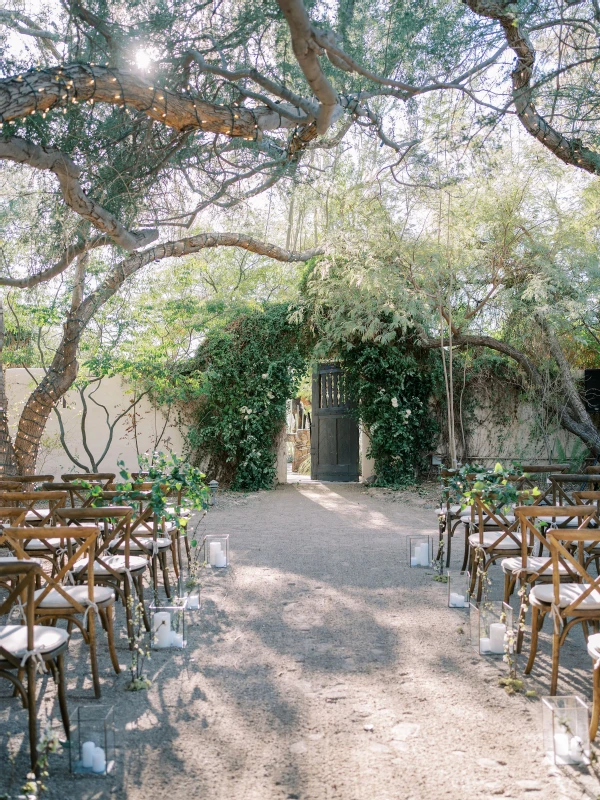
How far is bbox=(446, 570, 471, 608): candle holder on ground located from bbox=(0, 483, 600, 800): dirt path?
0.37ft

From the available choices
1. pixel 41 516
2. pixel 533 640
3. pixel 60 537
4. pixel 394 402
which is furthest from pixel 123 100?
pixel 394 402

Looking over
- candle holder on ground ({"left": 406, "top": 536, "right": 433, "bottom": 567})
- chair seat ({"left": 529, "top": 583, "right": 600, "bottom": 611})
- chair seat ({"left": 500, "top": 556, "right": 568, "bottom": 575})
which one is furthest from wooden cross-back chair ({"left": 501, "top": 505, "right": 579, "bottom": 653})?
candle holder on ground ({"left": 406, "top": 536, "right": 433, "bottom": 567})

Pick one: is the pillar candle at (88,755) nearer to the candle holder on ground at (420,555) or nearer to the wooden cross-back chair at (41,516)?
the wooden cross-back chair at (41,516)

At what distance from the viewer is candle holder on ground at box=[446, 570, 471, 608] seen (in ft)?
14.9

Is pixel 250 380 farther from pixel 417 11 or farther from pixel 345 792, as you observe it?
pixel 345 792

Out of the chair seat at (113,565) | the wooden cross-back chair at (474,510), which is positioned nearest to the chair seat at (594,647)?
the wooden cross-back chair at (474,510)

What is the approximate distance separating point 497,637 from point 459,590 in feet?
4.61

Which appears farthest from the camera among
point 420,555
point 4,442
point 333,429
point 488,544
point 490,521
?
point 333,429

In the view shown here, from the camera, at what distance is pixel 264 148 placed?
5.05m

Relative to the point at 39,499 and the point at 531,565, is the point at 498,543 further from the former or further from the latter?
the point at 39,499

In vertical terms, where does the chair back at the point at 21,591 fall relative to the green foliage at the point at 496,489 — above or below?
below

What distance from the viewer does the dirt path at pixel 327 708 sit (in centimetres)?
235

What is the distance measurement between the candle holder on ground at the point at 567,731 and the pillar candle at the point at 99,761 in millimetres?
1552

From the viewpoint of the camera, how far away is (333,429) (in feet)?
39.4
